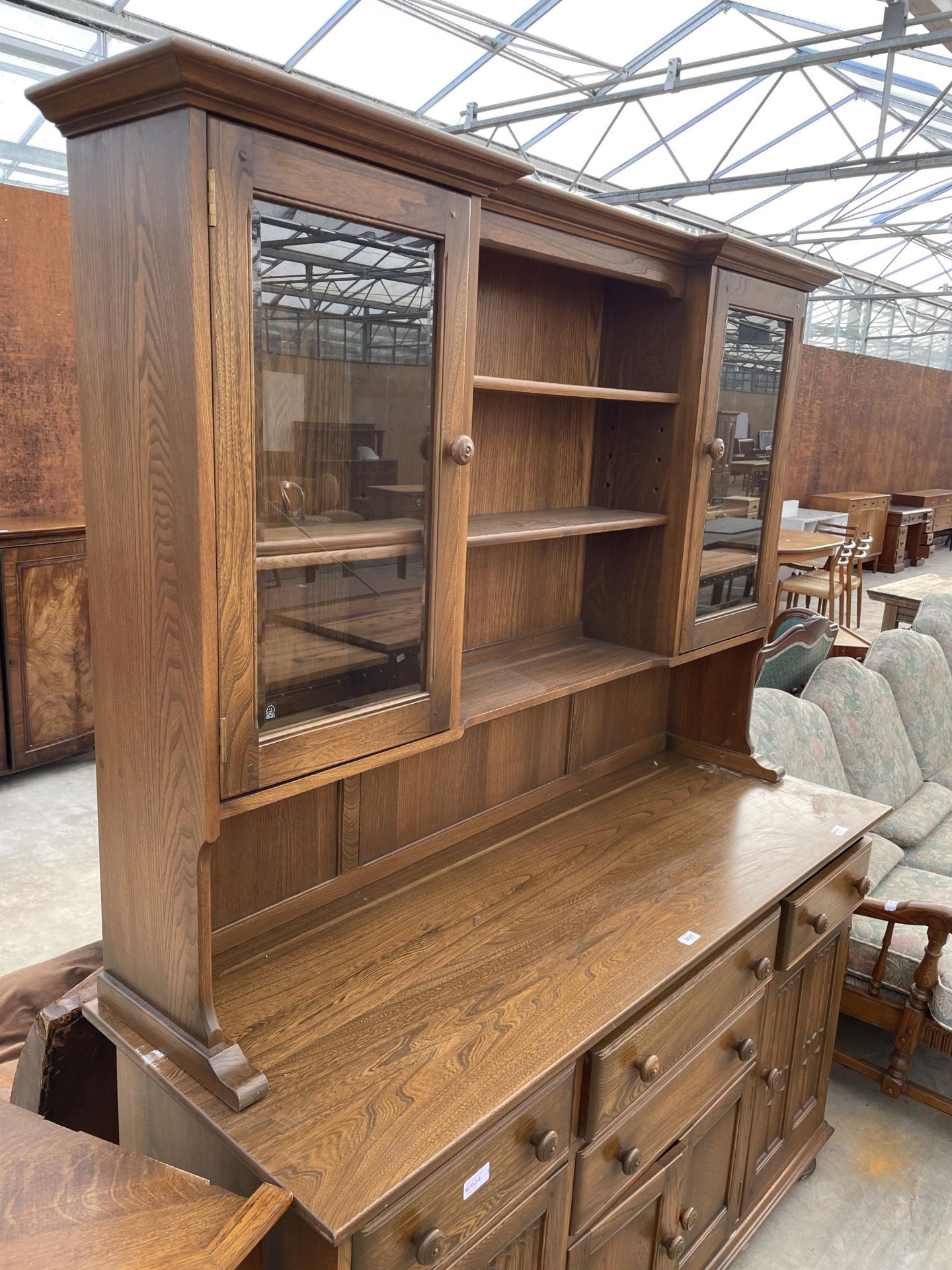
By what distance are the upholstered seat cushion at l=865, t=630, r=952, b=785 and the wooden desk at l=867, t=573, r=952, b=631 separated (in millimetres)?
1259

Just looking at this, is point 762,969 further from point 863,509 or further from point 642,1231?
point 863,509

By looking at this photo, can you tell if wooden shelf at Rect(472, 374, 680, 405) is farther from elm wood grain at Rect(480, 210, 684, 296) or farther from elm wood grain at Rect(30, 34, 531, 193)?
elm wood grain at Rect(30, 34, 531, 193)

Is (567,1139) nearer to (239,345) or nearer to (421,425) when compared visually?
(421,425)

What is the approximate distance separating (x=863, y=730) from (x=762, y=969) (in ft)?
5.35

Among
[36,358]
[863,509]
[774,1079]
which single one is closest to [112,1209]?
[774,1079]

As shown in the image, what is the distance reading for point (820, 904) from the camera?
200cm

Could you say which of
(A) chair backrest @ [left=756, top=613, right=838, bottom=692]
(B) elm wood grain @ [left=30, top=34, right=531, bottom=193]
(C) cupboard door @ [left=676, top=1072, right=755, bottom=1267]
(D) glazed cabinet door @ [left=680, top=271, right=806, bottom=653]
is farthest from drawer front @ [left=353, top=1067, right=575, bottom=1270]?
(A) chair backrest @ [left=756, top=613, right=838, bottom=692]

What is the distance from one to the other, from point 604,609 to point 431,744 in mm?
798

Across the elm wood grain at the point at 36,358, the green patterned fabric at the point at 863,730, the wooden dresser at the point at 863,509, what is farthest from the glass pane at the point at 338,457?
the wooden dresser at the point at 863,509

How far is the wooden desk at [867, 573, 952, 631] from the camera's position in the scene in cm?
505

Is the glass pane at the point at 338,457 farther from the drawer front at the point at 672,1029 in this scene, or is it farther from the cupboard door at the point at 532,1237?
the cupboard door at the point at 532,1237

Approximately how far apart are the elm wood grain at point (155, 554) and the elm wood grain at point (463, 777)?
0.50 meters

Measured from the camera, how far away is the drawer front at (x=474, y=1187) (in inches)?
44.1

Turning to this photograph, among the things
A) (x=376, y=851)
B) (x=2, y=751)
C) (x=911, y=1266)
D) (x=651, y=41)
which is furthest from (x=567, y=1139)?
(x=651, y=41)
